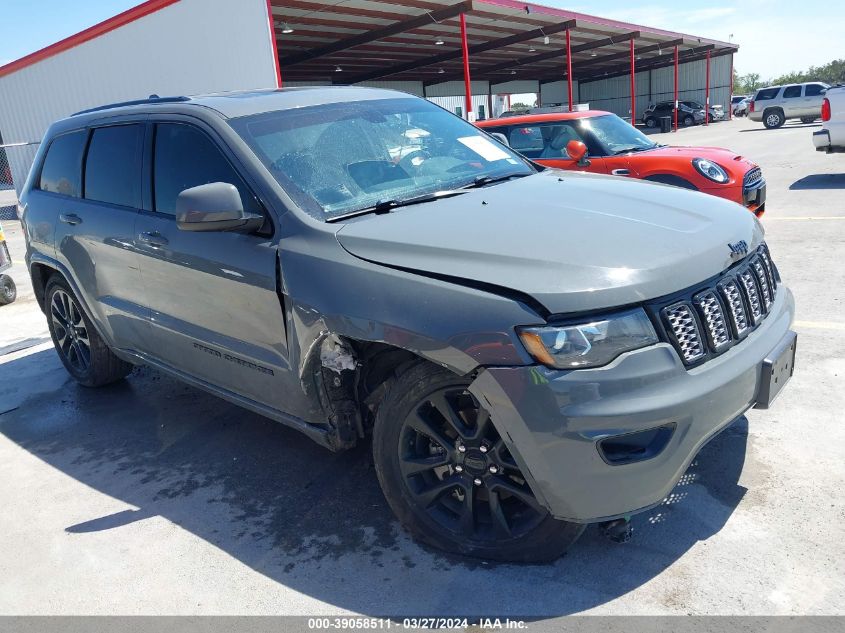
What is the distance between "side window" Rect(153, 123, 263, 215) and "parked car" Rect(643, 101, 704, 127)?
37.3 meters

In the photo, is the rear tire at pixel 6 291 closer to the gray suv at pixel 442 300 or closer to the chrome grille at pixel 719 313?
the gray suv at pixel 442 300

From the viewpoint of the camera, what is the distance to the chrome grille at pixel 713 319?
2488mm

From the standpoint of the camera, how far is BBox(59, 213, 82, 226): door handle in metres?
4.33

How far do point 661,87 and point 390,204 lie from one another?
160ft

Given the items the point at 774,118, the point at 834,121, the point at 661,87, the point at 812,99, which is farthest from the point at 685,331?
the point at 661,87

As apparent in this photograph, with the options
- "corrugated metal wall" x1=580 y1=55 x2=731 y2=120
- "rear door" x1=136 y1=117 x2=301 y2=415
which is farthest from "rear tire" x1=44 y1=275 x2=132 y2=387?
"corrugated metal wall" x1=580 y1=55 x2=731 y2=120

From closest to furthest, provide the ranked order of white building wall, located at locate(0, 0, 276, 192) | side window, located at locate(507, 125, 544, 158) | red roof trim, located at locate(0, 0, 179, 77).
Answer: side window, located at locate(507, 125, 544, 158), white building wall, located at locate(0, 0, 276, 192), red roof trim, located at locate(0, 0, 179, 77)

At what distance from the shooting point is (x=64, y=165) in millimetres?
4621

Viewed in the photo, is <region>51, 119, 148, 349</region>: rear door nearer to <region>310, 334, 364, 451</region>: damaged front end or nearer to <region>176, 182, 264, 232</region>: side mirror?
<region>176, 182, 264, 232</region>: side mirror

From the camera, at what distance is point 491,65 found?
35.5 metres

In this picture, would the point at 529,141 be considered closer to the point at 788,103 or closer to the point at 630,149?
the point at 630,149

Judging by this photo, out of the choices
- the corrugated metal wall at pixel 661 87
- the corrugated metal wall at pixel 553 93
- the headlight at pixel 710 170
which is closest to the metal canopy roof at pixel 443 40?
the corrugated metal wall at pixel 661 87

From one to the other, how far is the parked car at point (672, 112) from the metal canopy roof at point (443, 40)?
2868 mm

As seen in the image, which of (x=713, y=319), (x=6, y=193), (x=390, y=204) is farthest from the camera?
(x=6, y=193)
